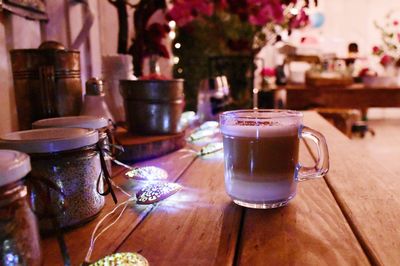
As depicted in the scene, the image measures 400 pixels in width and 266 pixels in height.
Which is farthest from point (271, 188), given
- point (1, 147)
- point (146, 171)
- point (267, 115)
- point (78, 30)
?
→ point (78, 30)

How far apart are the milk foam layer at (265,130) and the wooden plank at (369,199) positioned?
157 millimetres

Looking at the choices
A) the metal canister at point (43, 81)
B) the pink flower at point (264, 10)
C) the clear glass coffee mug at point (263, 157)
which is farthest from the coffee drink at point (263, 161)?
the pink flower at point (264, 10)

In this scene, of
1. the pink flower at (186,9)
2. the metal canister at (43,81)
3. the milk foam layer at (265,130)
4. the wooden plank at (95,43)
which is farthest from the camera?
the pink flower at (186,9)

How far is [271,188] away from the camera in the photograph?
23.9 inches

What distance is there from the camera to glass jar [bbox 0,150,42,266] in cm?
37

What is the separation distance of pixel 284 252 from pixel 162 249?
16 centimetres

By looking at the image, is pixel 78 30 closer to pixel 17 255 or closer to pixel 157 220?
pixel 157 220

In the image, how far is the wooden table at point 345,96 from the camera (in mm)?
3031

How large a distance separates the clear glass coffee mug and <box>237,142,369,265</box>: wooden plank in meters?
0.03

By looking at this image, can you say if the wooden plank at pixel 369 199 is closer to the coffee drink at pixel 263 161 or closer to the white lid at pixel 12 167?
the coffee drink at pixel 263 161

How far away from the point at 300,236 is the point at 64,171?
34 cm

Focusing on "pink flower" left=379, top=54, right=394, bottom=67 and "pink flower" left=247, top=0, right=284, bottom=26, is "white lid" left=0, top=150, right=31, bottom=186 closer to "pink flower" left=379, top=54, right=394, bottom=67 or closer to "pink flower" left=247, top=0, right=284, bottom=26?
"pink flower" left=247, top=0, right=284, bottom=26

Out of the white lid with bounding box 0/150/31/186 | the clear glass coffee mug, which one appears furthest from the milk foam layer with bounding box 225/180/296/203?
the white lid with bounding box 0/150/31/186

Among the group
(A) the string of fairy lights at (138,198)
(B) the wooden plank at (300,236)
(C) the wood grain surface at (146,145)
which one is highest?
(C) the wood grain surface at (146,145)
